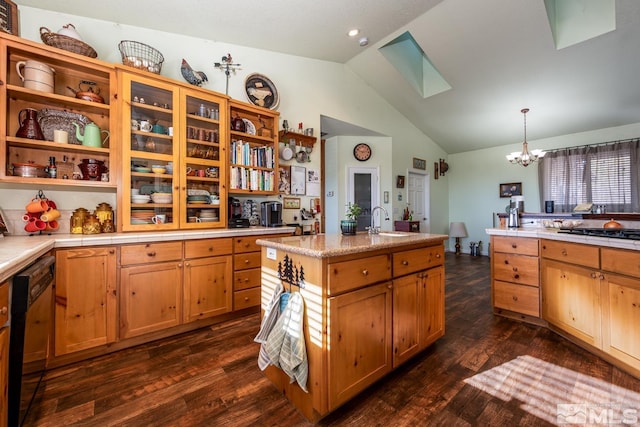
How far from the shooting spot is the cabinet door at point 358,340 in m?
1.38

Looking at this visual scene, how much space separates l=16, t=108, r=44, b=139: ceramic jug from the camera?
6.54 ft

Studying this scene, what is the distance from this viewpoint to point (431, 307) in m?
2.02

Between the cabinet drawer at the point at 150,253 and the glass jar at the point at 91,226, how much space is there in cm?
39

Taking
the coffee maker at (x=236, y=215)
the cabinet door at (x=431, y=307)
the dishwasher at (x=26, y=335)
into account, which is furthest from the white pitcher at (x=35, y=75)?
the cabinet door at (x=431, y=307)

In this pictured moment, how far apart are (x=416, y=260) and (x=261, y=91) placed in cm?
277

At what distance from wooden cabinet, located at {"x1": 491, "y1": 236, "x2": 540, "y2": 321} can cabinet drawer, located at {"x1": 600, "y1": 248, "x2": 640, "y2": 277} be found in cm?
59

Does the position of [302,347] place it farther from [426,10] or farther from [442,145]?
[442,145]

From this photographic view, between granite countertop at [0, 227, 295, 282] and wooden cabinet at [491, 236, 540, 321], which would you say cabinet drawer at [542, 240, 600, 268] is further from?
granite countertop at [0, 227, 295, 282]

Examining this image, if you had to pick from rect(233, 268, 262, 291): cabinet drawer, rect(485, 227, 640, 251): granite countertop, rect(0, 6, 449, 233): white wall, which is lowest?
rect(233, 268, 262, 291): cabinet drawer

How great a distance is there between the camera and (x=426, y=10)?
10.3ft

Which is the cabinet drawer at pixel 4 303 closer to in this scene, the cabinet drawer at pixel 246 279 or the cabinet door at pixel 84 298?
the cabinet door at pixel 84 298

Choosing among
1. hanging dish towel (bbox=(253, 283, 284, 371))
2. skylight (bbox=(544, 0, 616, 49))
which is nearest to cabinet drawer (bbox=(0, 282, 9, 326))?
hanging dish towel (bbox=(253, 283, 284, 371))

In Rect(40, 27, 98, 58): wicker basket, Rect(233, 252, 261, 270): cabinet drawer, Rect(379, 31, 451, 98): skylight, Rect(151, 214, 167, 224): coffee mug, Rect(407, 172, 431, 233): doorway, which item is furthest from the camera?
Rect(407, 172, 431, 233): doorway

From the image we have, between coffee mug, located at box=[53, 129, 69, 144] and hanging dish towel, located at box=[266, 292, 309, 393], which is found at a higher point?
coffee mug, located at box=[53, 129, 69, 144]
